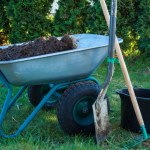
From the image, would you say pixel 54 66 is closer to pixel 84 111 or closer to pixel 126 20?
pixel 84 111

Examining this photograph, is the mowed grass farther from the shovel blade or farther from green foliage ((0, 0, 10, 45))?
green foliage ((0, 0, 10, 45))

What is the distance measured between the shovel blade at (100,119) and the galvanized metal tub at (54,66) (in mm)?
339

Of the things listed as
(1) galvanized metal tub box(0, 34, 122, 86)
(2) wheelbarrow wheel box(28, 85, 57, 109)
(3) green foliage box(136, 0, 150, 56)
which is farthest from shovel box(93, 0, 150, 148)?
(3) green foliage box(136, 0, 150, 56)

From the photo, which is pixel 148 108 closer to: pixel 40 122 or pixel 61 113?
pixel 61 113

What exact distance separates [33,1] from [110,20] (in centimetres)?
336

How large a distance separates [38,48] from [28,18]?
3124 millimetres

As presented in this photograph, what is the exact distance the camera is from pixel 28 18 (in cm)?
632

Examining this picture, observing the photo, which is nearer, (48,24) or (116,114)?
(116,114)

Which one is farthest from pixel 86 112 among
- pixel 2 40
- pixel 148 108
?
pixel 2 40

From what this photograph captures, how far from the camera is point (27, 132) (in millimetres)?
3459

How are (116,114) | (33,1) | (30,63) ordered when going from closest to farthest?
(30,63) → (116,114) → (33,1)

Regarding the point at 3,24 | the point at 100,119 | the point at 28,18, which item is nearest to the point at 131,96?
the point at 100,119

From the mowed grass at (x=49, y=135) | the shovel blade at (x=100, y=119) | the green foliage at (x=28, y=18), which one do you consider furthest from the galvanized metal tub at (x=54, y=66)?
the green foliage at (x=28, y=18)

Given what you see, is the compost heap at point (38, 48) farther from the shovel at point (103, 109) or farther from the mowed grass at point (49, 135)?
the mowed grass at point (49, 135)
